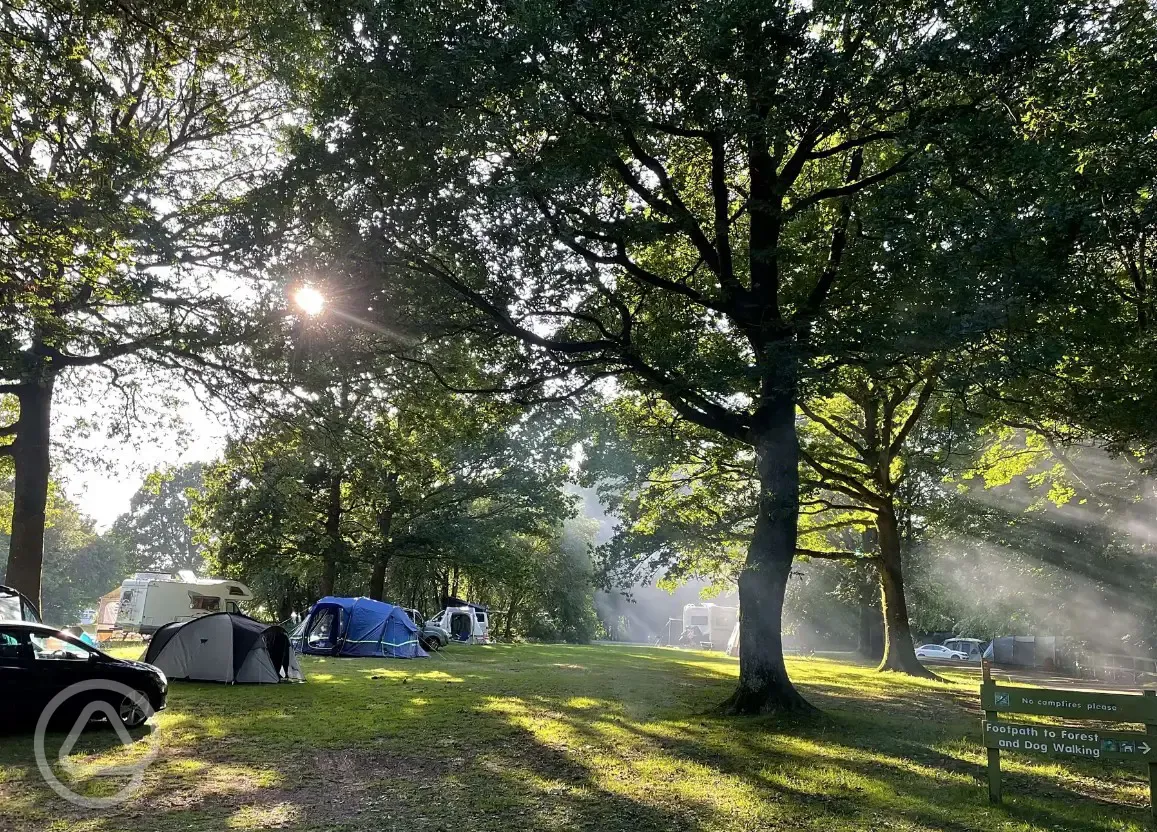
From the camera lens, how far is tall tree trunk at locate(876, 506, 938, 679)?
22141 millimetres

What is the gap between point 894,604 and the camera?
23000 millimetres

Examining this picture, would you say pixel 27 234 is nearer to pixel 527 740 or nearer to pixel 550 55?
pixel 550 55

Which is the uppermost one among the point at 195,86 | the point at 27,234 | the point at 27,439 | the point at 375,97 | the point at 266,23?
the point at 195,86

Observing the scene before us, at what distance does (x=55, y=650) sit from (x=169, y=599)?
24.9 metres

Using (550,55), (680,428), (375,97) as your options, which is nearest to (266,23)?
(375,97)

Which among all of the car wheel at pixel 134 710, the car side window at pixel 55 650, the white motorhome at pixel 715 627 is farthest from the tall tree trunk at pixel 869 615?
the car side window at pixel 55 650

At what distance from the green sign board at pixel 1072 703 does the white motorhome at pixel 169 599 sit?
103 ft

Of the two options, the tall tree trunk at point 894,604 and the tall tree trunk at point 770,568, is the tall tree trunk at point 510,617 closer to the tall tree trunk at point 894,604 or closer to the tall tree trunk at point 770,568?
the tall tree trunk at point 894,604

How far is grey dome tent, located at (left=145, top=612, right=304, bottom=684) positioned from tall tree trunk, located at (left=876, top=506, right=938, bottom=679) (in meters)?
16.6

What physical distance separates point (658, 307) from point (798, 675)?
39.2 feet

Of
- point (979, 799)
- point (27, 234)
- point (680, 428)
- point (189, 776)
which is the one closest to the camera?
point (979, 799)

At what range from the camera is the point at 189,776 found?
7160 mm

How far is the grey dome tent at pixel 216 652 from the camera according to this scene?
1473 centimetres

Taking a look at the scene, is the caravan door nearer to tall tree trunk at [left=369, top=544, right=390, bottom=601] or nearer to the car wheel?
tall tree trunk at [left=369, top=544, right=390, bottom=601]
